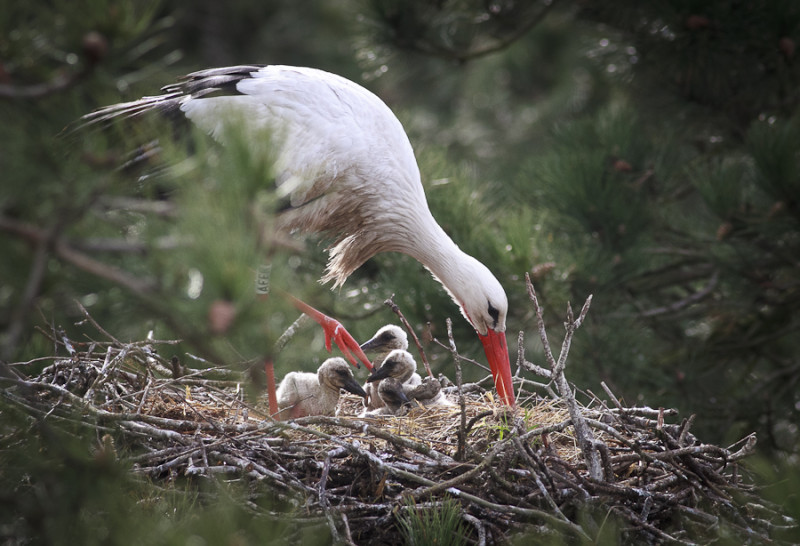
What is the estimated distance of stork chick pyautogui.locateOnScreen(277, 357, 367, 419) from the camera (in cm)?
334

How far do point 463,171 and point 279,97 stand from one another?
1.39 metres

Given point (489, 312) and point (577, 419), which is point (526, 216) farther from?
point (577, 419)

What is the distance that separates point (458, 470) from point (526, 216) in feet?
5.18

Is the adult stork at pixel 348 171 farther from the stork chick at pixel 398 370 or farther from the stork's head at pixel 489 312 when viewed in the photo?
the stork chick at pixel 398 370

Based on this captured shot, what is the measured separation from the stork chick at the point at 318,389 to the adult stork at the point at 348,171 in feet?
0.84

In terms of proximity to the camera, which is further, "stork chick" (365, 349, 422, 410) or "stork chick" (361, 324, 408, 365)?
"stork chick" (361, 324, 408, 365)

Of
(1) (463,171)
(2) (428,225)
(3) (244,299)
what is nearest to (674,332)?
(1) (463,171)

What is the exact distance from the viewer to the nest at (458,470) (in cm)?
233

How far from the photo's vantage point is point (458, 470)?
99.4 inches

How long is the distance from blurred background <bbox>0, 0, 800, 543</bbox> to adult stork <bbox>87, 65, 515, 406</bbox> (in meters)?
0.30

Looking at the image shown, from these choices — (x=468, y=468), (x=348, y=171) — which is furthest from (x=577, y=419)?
(x=348, y=171)

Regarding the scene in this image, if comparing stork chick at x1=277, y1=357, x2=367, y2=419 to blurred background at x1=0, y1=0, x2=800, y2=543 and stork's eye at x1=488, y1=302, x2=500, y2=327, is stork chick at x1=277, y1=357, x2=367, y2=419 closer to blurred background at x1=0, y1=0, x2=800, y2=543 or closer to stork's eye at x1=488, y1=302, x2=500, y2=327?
blurred background at x1=0, y1=0, x2=800, y2=543

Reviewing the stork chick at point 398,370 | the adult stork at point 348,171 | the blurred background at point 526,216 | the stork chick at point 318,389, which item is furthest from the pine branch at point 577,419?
the stork chick at point 318,389

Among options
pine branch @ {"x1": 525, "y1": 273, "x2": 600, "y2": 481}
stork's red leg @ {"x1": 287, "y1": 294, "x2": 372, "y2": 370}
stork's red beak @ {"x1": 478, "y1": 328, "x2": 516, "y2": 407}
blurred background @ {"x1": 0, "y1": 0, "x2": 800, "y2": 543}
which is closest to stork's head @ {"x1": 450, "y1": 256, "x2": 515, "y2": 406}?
stork's red beak @ {"x1": 478, "y1": 328, "x2": 516, "y2": 407}
